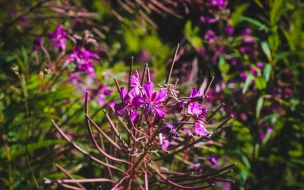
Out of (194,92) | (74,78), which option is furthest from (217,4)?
(194,92)

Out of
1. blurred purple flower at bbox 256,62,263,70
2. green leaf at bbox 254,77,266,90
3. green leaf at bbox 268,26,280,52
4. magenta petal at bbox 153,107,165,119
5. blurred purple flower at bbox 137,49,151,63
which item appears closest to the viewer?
magenta petal at bbox 153,107,165,119

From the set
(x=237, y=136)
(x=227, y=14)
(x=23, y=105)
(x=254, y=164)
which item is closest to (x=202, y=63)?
(x=227, y=14)

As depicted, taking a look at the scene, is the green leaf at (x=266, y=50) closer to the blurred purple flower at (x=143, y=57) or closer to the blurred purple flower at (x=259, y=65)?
the blurred purple flower at (x=259, y=65)

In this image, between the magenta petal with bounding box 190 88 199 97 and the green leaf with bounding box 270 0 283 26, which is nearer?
the magenta petal with bounding box 190 88 199 97

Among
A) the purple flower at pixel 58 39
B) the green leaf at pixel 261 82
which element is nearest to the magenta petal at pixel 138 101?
the purple flower at pixel 58 39

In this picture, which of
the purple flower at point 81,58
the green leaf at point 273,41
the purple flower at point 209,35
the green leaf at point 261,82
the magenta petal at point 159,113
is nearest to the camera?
the magenta petal at point 159,113

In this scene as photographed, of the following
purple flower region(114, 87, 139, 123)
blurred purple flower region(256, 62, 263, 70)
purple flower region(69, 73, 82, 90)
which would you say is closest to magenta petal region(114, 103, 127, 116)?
purple flower region(114, 87, 139, 123)

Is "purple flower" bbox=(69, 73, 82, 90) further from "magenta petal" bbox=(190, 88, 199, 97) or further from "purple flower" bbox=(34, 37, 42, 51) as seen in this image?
"magenta petal" bbox=(190, 88, 199, 97)

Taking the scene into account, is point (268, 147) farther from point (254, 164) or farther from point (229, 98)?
point (229, 98)
